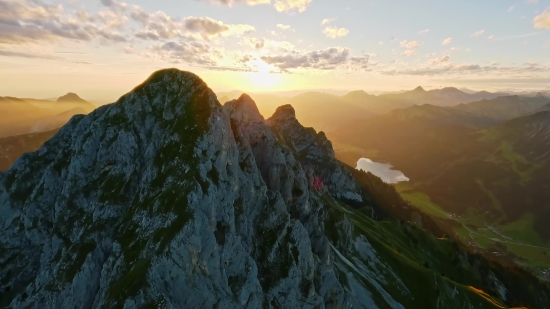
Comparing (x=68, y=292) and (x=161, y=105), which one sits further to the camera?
(x=161, y=105)

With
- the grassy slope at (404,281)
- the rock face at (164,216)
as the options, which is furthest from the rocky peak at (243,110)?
the grassy slope at (404,281)

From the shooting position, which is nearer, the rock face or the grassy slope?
the rock face

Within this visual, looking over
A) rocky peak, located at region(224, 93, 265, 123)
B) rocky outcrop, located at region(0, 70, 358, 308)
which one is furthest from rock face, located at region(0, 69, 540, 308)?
rocky peak, located at region(224, 93, 265, 123)

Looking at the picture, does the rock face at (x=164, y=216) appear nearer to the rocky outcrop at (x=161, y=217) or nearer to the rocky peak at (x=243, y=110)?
the rocky outcrop at (x=161, y=217)

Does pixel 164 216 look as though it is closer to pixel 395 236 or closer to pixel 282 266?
pixel 282 266

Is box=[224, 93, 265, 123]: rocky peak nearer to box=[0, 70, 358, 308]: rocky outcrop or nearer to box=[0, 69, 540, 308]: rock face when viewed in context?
box=[0, 69, 540, 308]: rock face

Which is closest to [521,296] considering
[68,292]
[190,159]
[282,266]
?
[282,266]

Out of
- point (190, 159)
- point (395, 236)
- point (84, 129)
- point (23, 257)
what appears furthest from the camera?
point (395, 236)

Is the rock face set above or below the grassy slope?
above
